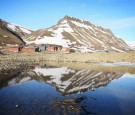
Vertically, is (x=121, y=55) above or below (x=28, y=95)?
above

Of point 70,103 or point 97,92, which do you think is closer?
point 70,103

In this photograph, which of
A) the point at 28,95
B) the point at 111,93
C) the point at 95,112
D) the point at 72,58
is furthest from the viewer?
the point at 72,58

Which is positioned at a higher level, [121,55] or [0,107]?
[121,55]

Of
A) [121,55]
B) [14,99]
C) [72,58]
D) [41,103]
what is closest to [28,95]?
[14,99]

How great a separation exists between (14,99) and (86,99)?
20.1ft

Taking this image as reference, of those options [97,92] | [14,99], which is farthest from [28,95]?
[97,92]

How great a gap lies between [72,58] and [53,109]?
55.0m

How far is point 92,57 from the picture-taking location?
70562 mm

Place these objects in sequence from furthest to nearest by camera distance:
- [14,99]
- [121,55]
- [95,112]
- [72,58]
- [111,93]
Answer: [121,55]
[72,58]
[111,93]
[14,99]
[95,112]

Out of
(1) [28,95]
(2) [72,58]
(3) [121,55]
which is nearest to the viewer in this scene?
(1) [28,95]

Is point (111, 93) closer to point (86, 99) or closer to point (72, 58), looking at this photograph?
point (86, 99)

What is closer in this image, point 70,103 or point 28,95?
point 70,103

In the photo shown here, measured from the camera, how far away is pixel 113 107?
1526 centimetres

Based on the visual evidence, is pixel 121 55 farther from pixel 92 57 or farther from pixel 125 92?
pixel 125 92
